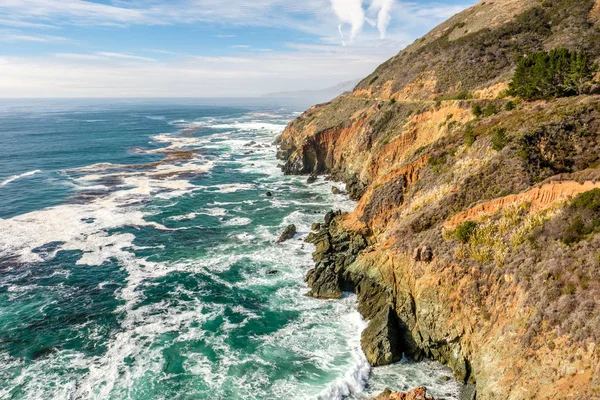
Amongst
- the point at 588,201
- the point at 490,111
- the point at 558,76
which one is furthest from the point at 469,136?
the point at 588,201

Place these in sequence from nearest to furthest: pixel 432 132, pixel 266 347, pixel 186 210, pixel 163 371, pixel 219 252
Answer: pixel 163 371, pixel 266 347, pixel 219 252, pixel 432 132, pixel 186 210

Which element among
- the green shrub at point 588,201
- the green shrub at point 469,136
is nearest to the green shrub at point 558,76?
the green shrub at point 469,136

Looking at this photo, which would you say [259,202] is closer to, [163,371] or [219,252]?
[219,252]

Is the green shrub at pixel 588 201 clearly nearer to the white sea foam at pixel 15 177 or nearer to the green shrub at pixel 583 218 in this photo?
the green shrub at pixel 583 218

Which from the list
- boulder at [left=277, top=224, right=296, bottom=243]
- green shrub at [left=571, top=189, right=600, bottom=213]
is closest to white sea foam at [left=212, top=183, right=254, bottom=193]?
boulder at [left=277, top=224, right=296, bottom=243]

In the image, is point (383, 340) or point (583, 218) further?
point (383, 340)

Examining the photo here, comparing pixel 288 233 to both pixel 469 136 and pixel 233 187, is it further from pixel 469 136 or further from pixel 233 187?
pixel 233 187

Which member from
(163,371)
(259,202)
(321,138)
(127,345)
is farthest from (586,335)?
(321,138)
